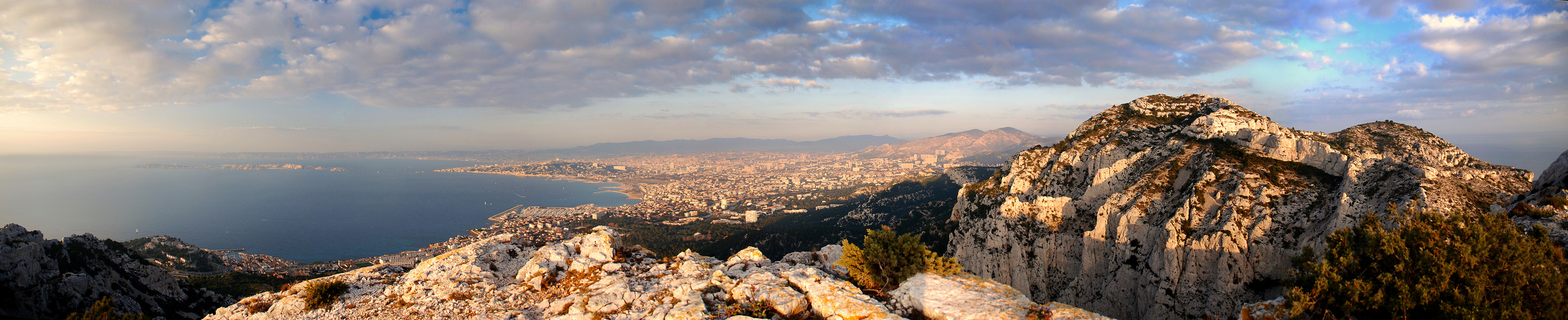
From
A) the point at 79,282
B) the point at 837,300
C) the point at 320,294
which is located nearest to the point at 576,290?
the point at 320,294

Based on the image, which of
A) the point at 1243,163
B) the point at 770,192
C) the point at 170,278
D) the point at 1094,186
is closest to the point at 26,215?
the point at 170,278

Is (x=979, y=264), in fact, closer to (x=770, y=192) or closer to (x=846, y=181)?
(x=770, y=192)

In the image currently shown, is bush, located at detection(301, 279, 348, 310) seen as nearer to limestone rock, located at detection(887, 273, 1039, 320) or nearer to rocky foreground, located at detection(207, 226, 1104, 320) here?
rocky foreground, located at detection(207, 226, 1104, 320)

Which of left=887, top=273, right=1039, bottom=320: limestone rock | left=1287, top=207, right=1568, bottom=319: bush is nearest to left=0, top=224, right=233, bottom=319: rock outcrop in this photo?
left=887, top=273, right=1039, bottom=320: limestone rock

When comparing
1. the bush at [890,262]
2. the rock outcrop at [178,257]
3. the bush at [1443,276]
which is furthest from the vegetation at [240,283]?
the bush at [1443,276]

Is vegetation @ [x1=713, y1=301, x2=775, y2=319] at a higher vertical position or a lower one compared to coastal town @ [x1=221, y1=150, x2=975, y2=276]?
higher

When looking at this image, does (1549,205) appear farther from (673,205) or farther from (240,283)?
(673,205)

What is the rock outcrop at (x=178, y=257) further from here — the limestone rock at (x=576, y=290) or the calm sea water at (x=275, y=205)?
the limestone rock at (x=576, y=290)
